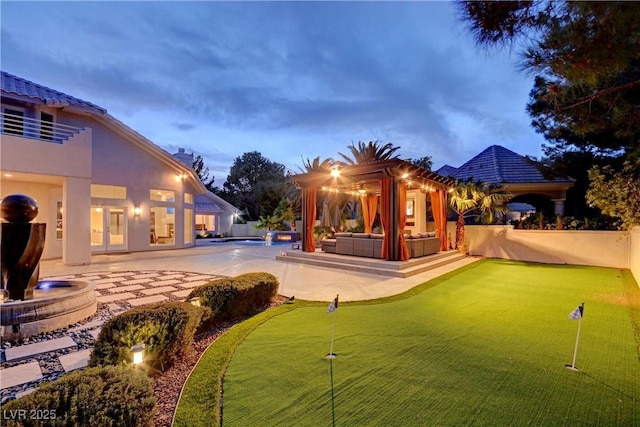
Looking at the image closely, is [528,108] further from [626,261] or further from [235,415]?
[235,415]

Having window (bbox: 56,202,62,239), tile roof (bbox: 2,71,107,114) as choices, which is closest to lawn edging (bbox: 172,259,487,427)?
window (bbox: 56,202,62,239)

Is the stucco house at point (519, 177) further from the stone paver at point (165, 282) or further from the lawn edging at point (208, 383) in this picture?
the lawn edging at point (208, 383)

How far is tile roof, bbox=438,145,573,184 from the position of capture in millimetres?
16062

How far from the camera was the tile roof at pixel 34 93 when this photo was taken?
10184 mm

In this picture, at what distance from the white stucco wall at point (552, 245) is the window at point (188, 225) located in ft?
46.4

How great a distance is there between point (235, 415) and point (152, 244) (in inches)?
586

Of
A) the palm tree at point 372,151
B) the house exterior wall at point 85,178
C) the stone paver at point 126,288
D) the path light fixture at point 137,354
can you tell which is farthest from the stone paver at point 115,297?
the palm tree at point 372,151

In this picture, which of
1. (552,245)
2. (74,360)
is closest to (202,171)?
(552,245)

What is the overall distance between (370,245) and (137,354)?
26.8ft

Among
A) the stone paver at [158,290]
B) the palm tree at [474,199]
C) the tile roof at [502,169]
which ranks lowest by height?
the stone paver at [158,290]

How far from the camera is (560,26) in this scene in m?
2.83

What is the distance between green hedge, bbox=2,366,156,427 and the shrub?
95cm

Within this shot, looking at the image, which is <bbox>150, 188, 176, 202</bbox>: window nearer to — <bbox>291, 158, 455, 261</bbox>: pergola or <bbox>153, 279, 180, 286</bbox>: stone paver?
<bbox>291, 158, 455, 261</bbox>: pergola

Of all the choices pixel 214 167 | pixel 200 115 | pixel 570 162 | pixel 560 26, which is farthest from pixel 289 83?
pixel 214 167
